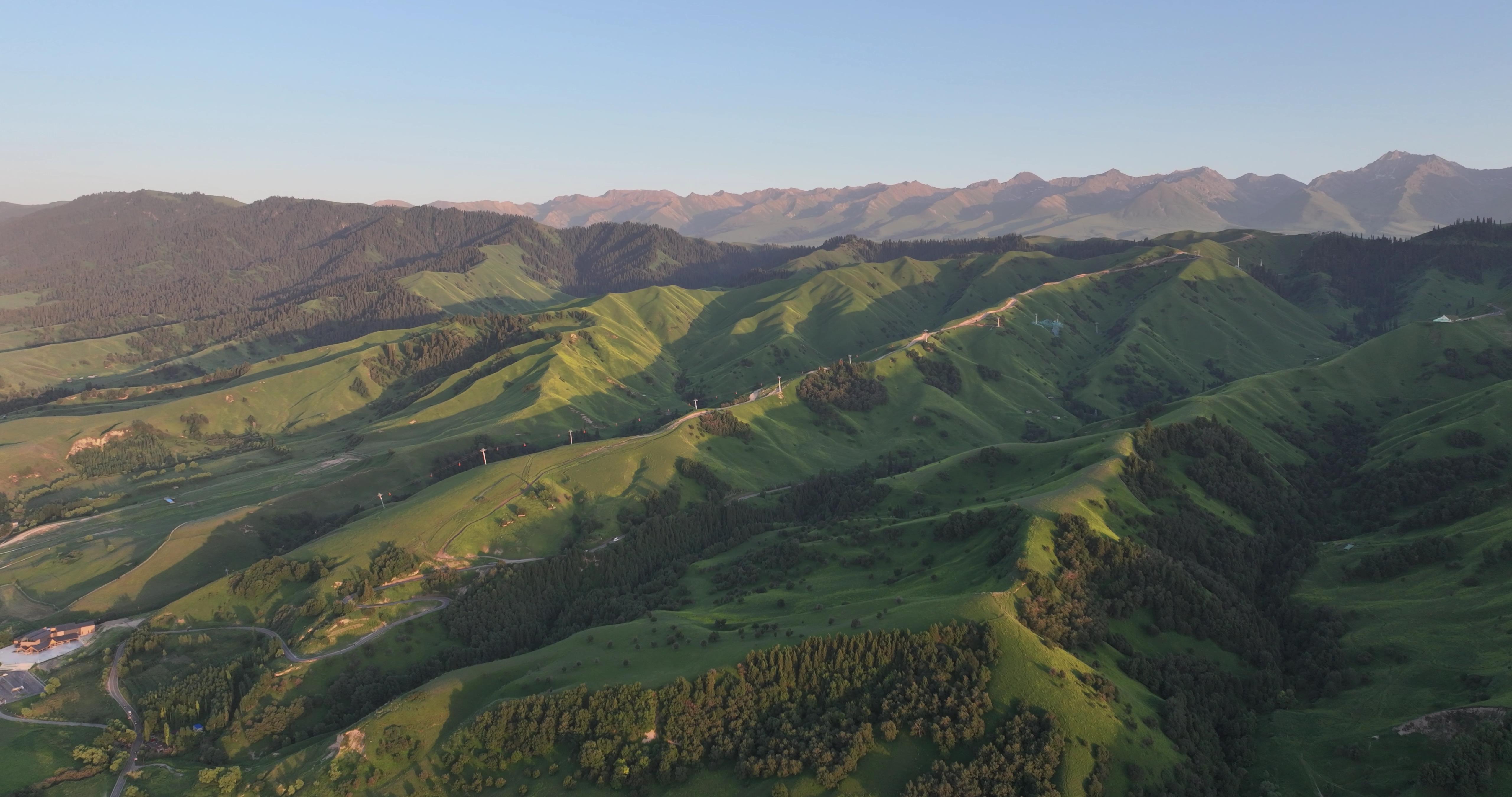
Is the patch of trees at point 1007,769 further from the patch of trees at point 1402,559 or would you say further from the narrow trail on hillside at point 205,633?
the narrow trail on hillside at point 205,633

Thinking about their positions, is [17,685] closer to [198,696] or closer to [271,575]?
[198,696]

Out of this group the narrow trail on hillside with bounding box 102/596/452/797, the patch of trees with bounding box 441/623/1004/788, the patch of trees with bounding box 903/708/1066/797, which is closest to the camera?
the patch of trees with bounding box 903/708/1066/797

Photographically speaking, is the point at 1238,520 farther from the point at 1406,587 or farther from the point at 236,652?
the point at 236,652

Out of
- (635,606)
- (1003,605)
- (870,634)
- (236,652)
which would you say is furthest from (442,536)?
(1003,605)

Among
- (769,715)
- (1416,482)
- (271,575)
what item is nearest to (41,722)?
(271,575)

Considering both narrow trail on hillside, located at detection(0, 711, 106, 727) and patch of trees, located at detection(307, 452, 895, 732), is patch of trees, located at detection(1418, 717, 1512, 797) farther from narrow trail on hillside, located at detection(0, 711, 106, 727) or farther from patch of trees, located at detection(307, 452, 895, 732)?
narrow trail on hillside, located at detection(0, 711, 106, 727)

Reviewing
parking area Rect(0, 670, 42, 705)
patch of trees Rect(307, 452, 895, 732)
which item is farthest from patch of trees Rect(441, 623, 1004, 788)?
parking area Rect(0, 670, 42, 705)

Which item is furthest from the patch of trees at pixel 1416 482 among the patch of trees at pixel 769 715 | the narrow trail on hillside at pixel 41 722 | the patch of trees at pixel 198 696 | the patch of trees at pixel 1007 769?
the narrow trail on hillside at pixel 41 722
